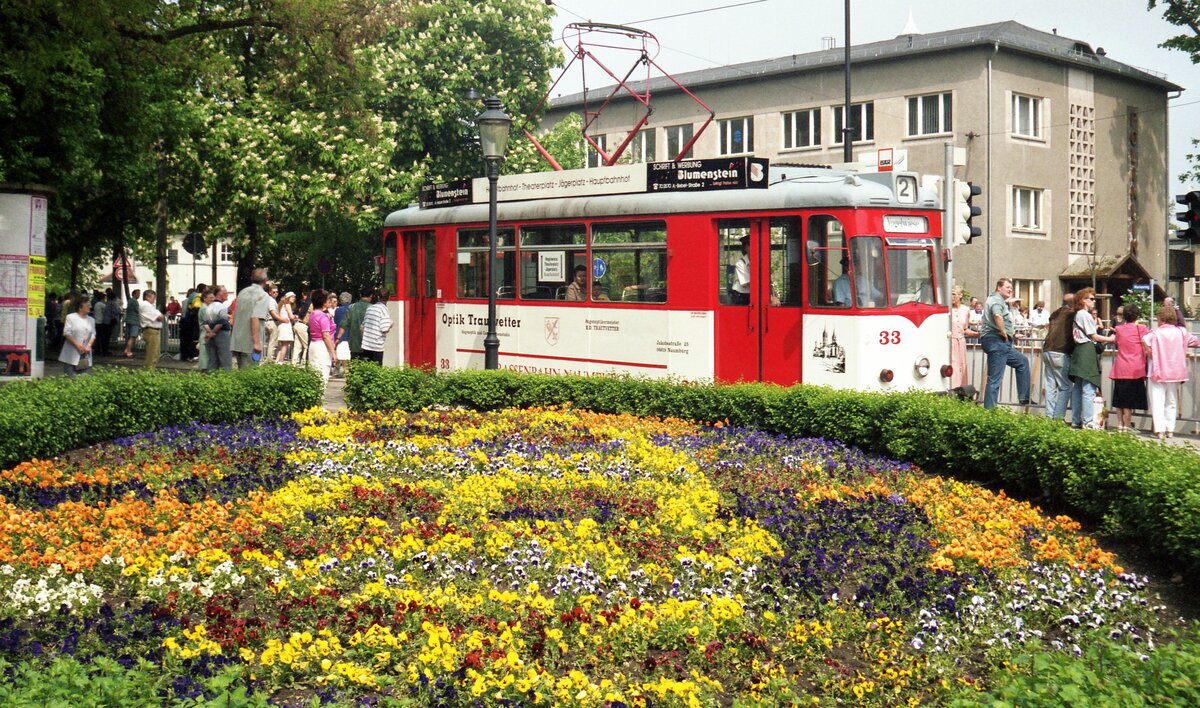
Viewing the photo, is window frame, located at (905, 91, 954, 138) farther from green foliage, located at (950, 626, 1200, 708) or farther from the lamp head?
green foliage, located at (950, 626, 1200, 708)

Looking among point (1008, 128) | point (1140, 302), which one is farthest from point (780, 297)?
point (1008, 128)

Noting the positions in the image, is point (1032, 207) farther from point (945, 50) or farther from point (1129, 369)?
point (1129, 369)

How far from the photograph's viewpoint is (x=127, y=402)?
1393 centimetres

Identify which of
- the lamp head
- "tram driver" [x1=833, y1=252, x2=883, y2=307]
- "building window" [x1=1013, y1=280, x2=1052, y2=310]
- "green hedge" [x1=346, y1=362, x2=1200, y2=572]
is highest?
the lamp head

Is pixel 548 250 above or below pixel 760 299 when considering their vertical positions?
above

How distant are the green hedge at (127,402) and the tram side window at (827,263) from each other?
20.4 ft

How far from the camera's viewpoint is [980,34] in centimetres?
4294

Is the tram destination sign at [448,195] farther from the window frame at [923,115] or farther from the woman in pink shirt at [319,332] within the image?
the window frame at [923,115]

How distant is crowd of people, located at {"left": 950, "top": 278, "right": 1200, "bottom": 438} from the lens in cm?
1666

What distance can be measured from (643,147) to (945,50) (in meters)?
14.2

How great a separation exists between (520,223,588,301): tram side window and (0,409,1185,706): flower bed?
641 centimetres

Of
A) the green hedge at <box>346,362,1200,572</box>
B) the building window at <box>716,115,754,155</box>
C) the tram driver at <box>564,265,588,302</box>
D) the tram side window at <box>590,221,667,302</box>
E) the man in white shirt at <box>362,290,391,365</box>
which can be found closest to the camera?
the green hedge at <box>346,362,1200,572</box>

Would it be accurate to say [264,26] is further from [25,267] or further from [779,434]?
[779,434]

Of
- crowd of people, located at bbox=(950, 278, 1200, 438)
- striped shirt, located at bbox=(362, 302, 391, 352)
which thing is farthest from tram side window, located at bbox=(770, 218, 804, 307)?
striped shirt, located at bbox=(362, 302, 391, 352)
